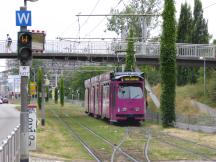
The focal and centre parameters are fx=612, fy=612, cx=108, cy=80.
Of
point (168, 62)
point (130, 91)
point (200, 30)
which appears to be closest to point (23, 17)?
point (130, 91)

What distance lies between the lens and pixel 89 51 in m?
57.8

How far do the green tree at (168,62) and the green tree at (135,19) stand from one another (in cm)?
4367

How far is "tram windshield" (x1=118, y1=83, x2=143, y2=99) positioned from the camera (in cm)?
4000

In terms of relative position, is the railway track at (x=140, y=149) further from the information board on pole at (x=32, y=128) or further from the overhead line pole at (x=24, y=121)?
the overhead line pole at (x=24, y=121)

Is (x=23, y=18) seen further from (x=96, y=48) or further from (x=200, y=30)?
(x=200, y=30)

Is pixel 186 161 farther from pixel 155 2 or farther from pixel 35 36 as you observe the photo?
pixel 155 2

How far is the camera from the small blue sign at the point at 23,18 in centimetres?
1797

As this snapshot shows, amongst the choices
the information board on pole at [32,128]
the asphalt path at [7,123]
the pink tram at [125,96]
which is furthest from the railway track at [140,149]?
the pink tram at [125,96]

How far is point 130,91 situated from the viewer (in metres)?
40.3

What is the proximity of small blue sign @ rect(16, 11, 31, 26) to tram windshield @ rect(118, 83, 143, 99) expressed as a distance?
2209cm

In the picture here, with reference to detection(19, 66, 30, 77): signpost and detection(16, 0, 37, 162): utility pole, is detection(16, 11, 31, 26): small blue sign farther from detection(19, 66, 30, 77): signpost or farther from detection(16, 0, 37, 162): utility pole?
detection(19, 66, 30, 77): signpost

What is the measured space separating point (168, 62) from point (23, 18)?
2371 cm

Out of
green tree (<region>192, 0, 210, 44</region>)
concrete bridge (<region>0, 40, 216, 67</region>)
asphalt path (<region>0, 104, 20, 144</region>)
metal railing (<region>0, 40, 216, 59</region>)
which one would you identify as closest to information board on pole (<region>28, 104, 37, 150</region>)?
asphalt path (<region>0, 104, 20, 144</region>)

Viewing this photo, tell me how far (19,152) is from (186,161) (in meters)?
5.50
